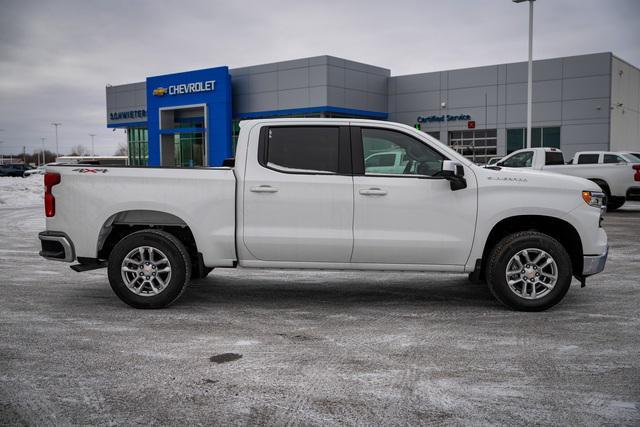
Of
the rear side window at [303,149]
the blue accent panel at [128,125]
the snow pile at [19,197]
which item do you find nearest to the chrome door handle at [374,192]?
the rear side window at [303,149]

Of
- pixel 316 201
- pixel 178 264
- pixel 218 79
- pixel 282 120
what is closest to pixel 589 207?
pixel 316 201

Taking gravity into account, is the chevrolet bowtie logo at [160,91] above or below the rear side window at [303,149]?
above

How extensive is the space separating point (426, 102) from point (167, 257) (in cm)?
3728

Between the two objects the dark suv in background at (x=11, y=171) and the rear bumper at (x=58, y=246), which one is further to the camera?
the dark suv in background at (x=11, y=171)

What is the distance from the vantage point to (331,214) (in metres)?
6.39

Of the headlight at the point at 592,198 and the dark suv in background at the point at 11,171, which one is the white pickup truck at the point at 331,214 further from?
the dark suv in background at the point at 11,171

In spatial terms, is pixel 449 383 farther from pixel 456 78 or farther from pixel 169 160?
pixel 169 160

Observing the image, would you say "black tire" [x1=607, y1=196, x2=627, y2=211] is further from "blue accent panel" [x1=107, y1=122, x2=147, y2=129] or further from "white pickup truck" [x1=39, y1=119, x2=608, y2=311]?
"blue accent panel" [x1=107, y1=122, x2=147, y2=129]

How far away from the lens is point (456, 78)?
40.1 m

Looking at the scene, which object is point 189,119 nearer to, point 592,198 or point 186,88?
point 186,88

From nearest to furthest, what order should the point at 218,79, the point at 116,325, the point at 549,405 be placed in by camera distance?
1. the point at 549,405
2. the point at 116,325
3. the point at 218,79

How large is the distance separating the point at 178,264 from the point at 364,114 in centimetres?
3642

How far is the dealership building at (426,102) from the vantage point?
35688mm

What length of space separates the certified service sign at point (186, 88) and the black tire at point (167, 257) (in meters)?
38.5
